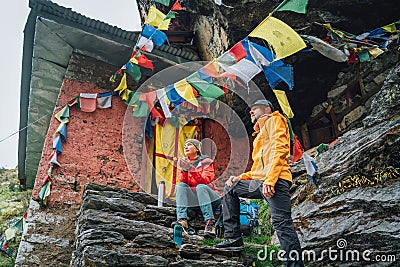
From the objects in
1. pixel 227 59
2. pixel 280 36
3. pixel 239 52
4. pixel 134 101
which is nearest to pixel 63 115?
pixel 134 101

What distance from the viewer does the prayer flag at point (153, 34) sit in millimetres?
7164

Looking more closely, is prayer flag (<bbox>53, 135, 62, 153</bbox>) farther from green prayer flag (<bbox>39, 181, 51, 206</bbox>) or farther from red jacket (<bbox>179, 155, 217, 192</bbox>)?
red jacket (<bbox>179, 155, 217, 192</bbox>)

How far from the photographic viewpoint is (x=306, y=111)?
9938 mm

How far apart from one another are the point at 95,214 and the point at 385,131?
4.21 metres

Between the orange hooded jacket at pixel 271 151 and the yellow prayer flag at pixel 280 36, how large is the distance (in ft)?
4.46

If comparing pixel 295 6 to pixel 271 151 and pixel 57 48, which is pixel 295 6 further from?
pixel 57 48

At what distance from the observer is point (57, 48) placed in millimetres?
7781

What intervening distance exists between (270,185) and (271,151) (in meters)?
0.39

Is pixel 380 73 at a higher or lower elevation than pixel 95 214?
higher

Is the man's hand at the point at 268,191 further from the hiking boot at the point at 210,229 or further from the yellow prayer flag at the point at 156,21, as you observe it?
the yellow prayer flag at the point at 156,21

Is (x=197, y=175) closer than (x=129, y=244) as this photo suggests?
No

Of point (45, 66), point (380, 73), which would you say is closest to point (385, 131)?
point (380, 73)

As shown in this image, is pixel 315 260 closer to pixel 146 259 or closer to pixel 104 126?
pixel 146 259

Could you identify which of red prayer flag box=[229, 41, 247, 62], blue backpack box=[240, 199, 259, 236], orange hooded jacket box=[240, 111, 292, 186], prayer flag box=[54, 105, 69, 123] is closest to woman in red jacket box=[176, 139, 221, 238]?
blue backpack box=[240, 199, 259, 236]
